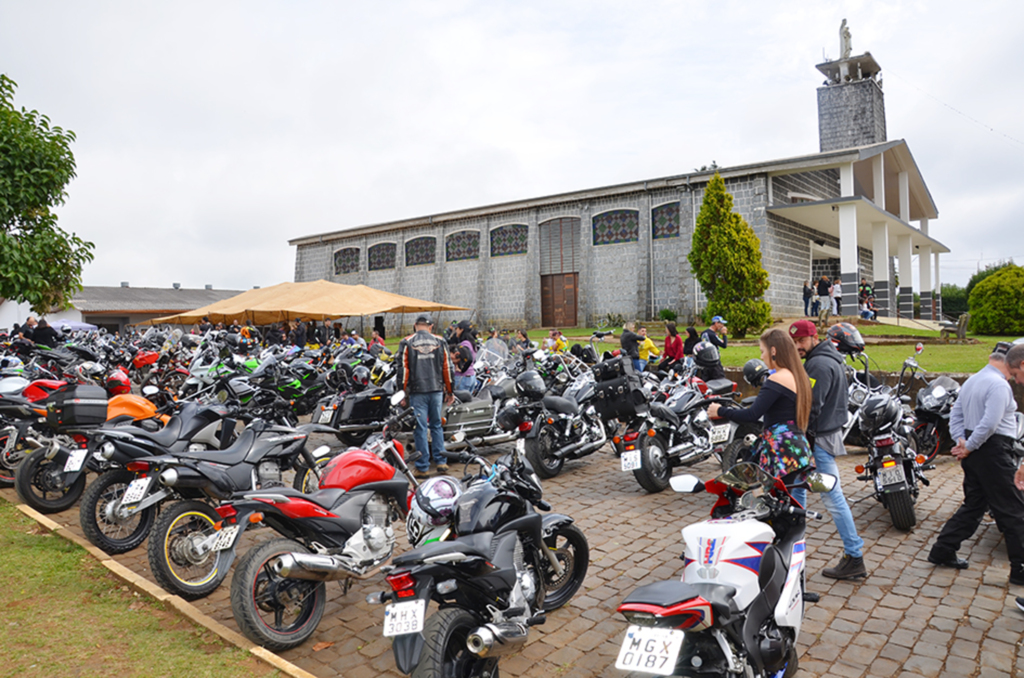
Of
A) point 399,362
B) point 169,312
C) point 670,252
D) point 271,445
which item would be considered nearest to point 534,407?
point 399,362

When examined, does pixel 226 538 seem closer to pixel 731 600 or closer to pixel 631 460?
pixel 731 600

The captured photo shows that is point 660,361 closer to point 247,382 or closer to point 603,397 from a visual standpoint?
point 603,397

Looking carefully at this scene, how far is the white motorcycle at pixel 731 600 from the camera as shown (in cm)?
242

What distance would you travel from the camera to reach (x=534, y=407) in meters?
7.72

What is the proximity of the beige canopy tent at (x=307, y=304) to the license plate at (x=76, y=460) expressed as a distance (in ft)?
34.0

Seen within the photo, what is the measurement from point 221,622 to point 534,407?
436 cm

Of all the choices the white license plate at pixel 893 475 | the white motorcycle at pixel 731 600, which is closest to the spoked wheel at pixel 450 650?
the white motorcycle at pixel 731 600

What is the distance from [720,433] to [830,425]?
6.09ft

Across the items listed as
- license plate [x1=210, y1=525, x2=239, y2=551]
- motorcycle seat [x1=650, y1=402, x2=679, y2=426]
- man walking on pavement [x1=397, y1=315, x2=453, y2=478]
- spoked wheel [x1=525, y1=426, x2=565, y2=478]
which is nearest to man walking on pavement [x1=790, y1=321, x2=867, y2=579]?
motorcycle seat [x1=650, y1=402, x2=679, y2=426]

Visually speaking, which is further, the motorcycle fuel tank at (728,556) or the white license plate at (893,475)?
the white license plate at (893,475)

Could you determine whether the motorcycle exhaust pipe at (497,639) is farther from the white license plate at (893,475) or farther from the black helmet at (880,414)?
the black helmet at (880,414)

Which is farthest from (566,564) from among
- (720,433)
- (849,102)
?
(849,102)

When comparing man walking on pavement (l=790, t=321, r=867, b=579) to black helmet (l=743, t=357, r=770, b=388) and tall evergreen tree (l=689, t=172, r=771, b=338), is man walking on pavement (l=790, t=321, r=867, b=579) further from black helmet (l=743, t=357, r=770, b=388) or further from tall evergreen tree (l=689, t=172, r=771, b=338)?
tall evergreen tree (l=689, t=172, r=771, b=338)

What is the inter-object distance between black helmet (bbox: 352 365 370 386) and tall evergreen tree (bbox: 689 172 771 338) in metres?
13.7
